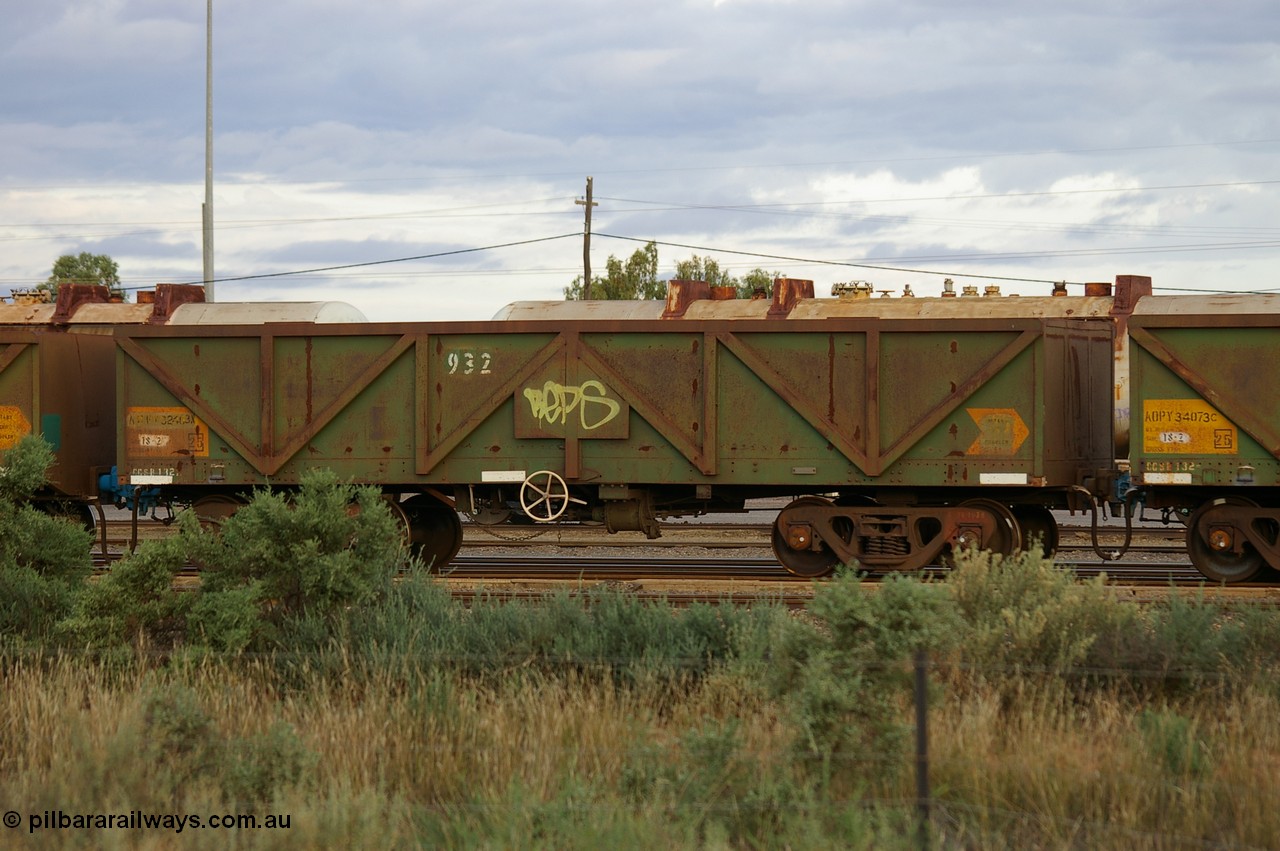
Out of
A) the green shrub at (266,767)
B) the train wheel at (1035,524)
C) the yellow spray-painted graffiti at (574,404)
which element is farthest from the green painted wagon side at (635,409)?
the green shrub at (266,767)

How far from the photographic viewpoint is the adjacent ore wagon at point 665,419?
12078 millimetres

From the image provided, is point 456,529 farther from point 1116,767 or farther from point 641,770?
point 1116,767

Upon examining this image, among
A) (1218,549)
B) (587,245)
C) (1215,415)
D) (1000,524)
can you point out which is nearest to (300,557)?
(1000,524)

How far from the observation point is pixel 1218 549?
12.0 meters

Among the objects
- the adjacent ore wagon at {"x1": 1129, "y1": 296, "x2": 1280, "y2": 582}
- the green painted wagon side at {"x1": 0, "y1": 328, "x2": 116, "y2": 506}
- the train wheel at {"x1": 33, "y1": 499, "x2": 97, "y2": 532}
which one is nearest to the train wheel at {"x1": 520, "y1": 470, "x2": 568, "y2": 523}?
the green painted wagon side at {"x1": 0, "y1": 328, "x2": 116, "y2": 506}

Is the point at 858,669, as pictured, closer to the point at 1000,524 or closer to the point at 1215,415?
the point at 1000,524

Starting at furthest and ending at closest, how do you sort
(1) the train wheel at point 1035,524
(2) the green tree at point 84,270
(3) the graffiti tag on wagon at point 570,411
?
1. (2) the green tree at point 84,270
2. (1) the train wheel at point 1035,524
3. (3) the graffiti tag on wagon at point 570,411

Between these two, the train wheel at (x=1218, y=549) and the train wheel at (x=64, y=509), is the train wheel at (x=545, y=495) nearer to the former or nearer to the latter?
the train wheel at (x=64, y=509)

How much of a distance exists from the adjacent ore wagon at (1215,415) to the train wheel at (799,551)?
10.5 feet

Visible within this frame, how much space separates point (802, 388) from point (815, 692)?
6.29 m

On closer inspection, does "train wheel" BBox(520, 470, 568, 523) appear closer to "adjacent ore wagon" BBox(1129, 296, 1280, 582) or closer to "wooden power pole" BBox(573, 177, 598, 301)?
"adjacent ore wagon" BBox(1129, 296, 1280, 582)

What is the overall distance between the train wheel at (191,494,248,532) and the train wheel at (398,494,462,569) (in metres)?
1.91

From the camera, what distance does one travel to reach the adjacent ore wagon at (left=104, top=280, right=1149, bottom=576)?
12.1m

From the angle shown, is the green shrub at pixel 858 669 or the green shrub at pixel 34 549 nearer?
the green shrub at pixel 858 669
